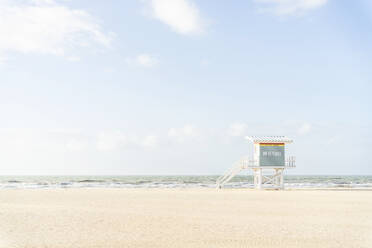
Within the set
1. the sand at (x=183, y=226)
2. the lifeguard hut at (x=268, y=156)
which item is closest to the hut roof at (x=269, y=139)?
the lifeguard hut at (x=268, y=156)

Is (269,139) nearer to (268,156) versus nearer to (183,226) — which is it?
(268,156)

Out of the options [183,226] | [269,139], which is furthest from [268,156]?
[183,226]

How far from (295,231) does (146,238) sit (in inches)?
158

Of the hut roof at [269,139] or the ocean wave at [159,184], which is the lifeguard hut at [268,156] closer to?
the hut roof at [269,139]

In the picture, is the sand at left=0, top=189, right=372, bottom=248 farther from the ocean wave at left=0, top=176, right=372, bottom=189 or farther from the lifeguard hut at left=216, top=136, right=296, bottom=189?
the ocean wave at left=0, top=176, right=372, bottom=189

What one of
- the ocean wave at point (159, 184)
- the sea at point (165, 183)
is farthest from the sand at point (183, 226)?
the ocean wave at point (159, 184)

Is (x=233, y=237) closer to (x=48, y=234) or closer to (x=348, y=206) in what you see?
(x=48, y=234)

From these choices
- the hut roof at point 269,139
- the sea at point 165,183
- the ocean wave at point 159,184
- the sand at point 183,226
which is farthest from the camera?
the ocean wave at point 159,184

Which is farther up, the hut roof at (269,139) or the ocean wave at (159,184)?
the hut roof at (269,139)

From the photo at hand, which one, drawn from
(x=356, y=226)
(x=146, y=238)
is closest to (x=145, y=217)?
(x=146, y=238)

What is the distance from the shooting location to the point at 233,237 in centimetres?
940

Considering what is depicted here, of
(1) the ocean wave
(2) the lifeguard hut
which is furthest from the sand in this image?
(1) the ocean wave

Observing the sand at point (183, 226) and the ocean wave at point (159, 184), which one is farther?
the ocean wave at point (159, 184)

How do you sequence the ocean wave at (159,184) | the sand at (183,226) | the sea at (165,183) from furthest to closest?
1. the ocean wave at (159,184)
2. the sea at (165,183)
3. the sand at (183,226)
